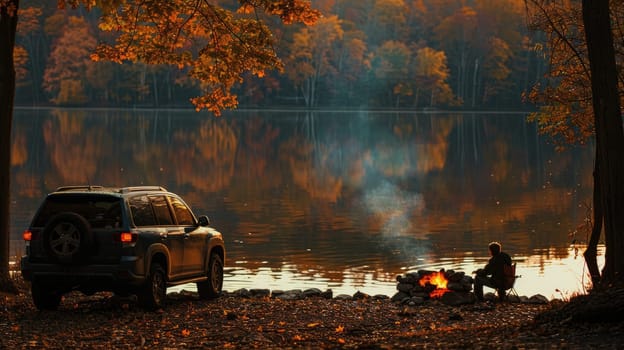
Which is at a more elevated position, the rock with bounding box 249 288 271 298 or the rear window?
the rear window

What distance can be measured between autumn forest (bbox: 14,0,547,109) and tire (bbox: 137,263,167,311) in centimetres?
12986

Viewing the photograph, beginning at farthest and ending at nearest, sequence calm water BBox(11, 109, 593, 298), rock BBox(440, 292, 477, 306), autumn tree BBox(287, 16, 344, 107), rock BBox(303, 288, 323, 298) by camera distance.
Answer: autumn tree BBox(287, 16, 344, 107) → calm water BBox(11, 109, 593, 298) → rock BBox(303, 288, 323, 298) → rock BBox(440, 292, 477, 306)

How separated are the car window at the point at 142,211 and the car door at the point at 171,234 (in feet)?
0.59

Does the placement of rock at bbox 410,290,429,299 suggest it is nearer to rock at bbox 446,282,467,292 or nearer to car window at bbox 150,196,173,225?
rock at bbox 446,282,467,292

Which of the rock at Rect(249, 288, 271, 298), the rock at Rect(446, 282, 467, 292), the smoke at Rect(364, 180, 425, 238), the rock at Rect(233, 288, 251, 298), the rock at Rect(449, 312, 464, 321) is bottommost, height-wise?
the smoke at Rect(364, 180, 425, 238)

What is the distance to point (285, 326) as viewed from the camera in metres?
16.4

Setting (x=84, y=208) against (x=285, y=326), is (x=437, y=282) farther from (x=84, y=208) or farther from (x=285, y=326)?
(x=84, y=208)

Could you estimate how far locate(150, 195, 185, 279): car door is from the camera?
1794cm

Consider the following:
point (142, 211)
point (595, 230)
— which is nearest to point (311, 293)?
point (142, 211)

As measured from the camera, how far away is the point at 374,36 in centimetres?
17538

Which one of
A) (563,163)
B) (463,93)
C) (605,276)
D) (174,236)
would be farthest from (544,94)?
(463,93)

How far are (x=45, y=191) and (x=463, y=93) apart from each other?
115 metres

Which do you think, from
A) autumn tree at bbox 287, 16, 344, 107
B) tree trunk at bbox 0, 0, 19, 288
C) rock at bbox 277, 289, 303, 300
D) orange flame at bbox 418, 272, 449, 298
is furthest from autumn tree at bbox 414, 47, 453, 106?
tree trunk at bbox 0, 0, 19, 288

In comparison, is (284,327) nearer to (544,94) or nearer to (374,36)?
(544,94)
